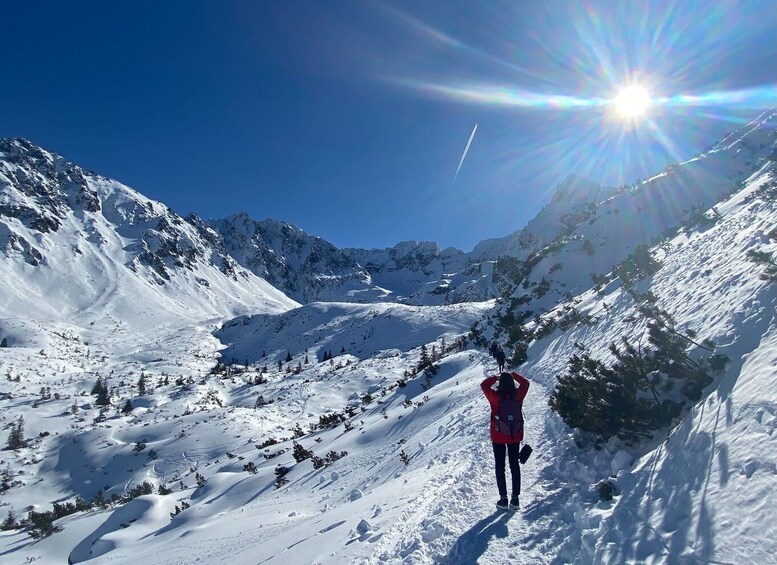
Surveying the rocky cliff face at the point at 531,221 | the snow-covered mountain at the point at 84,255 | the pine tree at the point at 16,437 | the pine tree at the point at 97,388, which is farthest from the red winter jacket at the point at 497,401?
the snow-covered mountain at the point at 84,255

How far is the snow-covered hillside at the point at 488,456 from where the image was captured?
4.27m

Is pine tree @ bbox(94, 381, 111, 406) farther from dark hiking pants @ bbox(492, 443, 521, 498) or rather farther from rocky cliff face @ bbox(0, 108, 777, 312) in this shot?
dark hiking pants @ bbox(492, 443, 521, 498)

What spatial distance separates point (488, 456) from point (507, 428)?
2.32m

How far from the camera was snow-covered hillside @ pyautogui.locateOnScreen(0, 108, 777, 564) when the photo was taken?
4.27m

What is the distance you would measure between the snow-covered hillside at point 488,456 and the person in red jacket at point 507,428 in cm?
33

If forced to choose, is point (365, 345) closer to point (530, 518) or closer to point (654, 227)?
point (654, 227)

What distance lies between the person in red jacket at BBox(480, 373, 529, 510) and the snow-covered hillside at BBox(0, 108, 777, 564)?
0.33 metres

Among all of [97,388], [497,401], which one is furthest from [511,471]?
[97,388]

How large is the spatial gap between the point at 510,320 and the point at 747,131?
29.3 m

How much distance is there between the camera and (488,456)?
7699 millimetres

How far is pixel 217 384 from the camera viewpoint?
168 ft

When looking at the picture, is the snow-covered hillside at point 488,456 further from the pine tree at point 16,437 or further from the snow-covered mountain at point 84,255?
the snow-covered mountain at point 84,255

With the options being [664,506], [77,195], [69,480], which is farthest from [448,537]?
[77,195]

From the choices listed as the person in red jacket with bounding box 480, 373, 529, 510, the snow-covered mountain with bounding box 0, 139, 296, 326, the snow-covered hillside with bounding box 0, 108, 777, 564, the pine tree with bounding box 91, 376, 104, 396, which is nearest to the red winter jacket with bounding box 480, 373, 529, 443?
the person in red jacket with bounding box 480, 373, 529, 510
